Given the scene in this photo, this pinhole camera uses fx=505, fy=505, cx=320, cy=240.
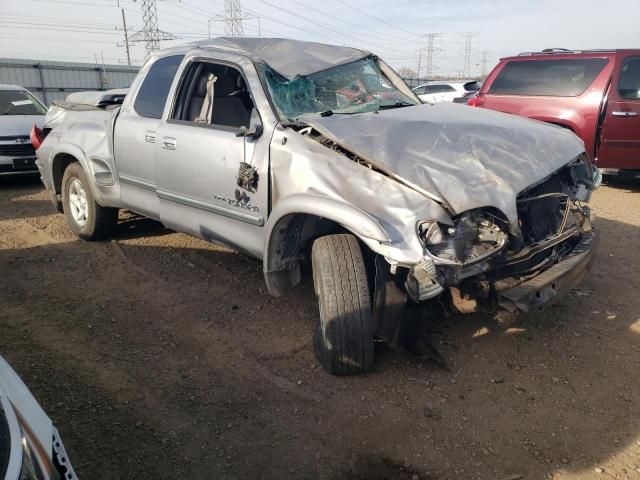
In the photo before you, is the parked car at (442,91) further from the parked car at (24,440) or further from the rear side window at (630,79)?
the parked car at (24,440)

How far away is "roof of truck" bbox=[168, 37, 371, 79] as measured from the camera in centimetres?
383

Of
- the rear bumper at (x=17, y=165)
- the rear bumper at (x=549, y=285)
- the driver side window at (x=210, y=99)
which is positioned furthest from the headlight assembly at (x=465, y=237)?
the rear bumper at (x=17, y=165)

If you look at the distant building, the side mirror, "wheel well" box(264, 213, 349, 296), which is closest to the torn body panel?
the side mirror

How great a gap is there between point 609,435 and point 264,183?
96.7 inches

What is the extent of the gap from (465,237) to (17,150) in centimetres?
818

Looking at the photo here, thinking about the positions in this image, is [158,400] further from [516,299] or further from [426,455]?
[516,299]

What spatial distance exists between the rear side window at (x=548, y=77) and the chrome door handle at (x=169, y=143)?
5.95 metres

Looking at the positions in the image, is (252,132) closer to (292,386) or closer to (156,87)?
(156,87)

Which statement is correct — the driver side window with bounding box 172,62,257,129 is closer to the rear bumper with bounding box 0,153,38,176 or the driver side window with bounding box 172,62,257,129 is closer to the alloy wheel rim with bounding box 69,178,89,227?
the alloy wheel rim with bounding box 69,178,89,227

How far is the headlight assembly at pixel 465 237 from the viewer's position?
265 centimetres

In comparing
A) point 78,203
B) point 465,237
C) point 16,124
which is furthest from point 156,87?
point 16,124

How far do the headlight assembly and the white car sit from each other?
14.7 meters

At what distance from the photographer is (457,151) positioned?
309 cm

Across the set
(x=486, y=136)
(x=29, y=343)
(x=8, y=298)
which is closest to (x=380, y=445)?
(x=486, y=136)
